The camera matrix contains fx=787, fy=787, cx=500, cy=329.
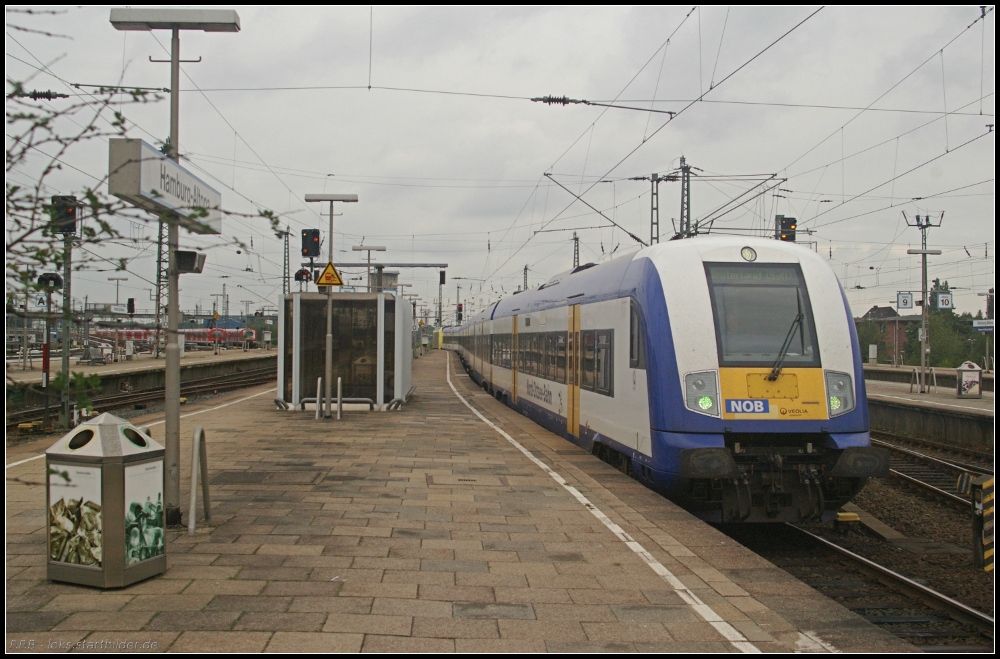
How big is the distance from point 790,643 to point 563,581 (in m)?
1.55

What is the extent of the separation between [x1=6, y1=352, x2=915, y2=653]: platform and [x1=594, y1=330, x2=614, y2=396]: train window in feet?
4.29

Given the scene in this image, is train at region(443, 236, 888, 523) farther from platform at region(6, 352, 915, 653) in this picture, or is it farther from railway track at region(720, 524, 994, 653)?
platform at region(6, 352, 915, 653)

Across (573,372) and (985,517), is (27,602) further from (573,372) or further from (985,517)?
(573,372)

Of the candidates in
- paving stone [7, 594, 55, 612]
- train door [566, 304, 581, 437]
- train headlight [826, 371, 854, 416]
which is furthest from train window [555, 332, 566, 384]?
paving stone [7, 594, 55, 612]

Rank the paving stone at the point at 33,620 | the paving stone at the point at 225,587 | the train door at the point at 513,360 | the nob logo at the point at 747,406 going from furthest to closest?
the train door at the point at 513,360 → the nob logo at the point at 747,406 → the paving stone at the point at 225,587 → the paving stone at the point at 33,620

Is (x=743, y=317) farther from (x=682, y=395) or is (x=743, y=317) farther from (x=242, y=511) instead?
(x=242, y=511)

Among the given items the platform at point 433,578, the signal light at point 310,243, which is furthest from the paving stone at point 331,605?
the signal light at point 310,243

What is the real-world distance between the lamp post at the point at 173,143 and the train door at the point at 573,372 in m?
6.52

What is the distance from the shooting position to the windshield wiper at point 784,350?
784 centimetres

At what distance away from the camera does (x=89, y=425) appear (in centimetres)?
519

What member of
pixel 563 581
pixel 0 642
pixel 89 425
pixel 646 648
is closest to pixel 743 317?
pixel 563 581

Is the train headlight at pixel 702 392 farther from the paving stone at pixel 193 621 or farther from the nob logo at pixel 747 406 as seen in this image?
the paving stone at pixel 193 621

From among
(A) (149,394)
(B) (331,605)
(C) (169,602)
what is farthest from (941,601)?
(A) (149,394)

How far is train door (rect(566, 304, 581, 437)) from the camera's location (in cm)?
1227
